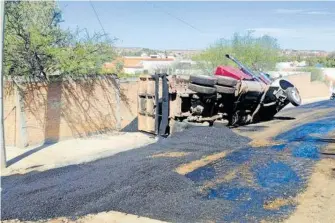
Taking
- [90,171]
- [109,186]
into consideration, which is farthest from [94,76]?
[109,186]

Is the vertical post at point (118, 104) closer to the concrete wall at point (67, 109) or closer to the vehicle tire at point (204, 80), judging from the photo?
the concrete wall at point (67, 109)

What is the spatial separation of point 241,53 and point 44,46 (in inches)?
1047

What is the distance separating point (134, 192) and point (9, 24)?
299 inches

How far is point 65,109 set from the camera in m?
13.2

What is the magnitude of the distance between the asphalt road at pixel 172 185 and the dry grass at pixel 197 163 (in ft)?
0.40

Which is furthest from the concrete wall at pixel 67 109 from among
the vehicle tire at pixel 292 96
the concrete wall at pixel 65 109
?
the vehicle tire at pixel 292 96

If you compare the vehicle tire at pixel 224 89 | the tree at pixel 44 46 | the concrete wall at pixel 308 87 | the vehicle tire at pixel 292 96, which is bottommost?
the concrete wall at pixel 308 87

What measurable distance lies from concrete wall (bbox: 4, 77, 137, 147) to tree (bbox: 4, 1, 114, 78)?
62cm

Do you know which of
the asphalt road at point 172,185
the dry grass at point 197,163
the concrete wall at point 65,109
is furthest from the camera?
the concrete wall at point 65,109

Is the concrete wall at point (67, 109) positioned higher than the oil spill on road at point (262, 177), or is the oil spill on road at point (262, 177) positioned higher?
the concrete wall at point (67, 109)

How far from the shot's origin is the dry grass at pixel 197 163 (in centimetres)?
859

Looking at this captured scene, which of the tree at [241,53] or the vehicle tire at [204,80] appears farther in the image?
the tree at [241,53]

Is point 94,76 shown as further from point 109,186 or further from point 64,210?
point 64,210

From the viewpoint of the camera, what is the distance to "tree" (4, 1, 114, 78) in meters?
12.4
